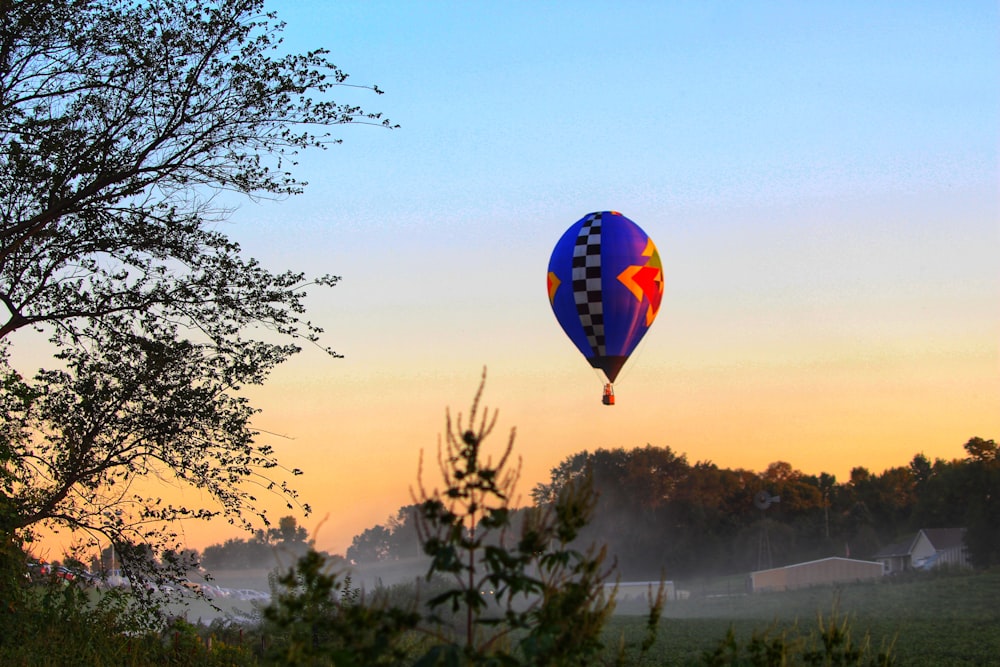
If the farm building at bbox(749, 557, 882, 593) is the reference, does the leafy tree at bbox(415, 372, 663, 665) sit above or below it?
above

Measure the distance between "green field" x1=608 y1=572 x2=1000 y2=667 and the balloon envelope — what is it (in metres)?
11.5

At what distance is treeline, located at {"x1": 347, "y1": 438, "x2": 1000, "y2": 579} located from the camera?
12194cm

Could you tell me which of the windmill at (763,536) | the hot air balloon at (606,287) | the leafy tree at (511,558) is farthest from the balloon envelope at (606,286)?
the windmill at (763,536)

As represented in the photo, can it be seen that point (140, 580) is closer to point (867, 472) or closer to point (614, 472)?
point (614, 472)

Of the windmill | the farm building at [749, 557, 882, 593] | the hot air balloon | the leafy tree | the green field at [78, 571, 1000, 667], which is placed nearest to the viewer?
the leafy tree

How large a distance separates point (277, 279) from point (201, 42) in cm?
387

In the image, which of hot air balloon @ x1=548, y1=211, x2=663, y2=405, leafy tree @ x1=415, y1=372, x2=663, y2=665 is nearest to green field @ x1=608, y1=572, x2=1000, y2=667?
hot air balloon @ x1=548, y1=211, x2=663, y2=405

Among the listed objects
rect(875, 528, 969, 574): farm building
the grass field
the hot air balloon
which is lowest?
the grass field

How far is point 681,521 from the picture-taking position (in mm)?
123000

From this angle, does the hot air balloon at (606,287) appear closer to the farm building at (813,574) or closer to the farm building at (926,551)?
the farm building at (926,551)

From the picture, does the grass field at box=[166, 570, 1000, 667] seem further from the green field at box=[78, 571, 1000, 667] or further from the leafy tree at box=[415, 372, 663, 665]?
the leafy tree at box=[415, 372, 663, 665]

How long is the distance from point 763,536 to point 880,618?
57524mm

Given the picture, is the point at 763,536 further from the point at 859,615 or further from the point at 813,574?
the point at 859,615

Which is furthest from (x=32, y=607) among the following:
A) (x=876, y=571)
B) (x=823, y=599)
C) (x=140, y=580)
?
(x=876, y=571)
